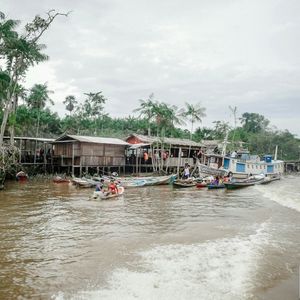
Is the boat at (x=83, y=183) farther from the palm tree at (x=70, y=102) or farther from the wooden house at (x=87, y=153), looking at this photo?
the palm tree at (x=70, y=102)

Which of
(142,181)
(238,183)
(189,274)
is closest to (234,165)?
(238,183)

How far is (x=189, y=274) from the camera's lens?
7652 mm

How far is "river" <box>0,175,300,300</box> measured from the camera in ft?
22.6

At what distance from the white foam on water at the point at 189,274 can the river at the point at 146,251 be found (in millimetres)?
20

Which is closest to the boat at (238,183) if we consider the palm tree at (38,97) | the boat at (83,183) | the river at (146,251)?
the river at (146,251)

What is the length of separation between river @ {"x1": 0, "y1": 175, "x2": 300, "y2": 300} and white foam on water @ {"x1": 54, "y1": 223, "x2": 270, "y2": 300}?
0.8 inches

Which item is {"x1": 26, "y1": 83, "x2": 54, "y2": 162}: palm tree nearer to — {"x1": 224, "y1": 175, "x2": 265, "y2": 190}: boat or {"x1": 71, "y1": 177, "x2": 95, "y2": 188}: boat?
{"x1": 71, "y1": 177, "x2": 95, "y2": 188}: boat

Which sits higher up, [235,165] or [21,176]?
[235,165]

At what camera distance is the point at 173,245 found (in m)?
10.1

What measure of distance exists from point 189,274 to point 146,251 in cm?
203

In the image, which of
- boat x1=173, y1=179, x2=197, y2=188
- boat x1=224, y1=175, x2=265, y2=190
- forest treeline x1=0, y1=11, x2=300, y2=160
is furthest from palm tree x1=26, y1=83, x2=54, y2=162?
boat x1=224, y1=175, x2=265, y2=190

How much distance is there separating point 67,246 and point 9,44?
19.3 metres

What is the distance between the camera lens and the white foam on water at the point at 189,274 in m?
6.61

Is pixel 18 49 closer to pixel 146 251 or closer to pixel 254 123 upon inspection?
pixel 146 251
